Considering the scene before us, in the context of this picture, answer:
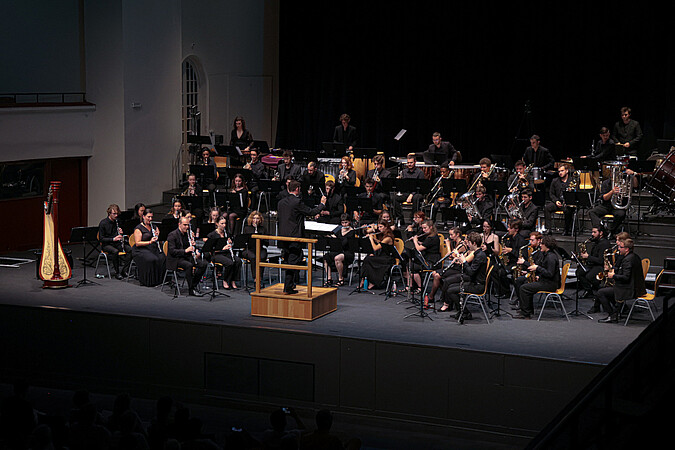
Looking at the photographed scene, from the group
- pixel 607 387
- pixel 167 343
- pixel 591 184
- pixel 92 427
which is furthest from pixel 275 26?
pixel 607 387

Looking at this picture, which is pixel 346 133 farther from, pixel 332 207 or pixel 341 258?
pixel 341 258

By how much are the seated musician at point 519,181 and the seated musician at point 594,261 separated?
2.18 meters

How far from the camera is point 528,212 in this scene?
550 inches

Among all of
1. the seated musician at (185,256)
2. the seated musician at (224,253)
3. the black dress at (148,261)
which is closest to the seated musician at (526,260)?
the seated musician at (224,253)

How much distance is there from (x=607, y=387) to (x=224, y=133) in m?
16.2

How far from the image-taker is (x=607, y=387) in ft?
17.7

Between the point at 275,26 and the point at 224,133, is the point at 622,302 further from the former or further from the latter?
the point at 275,26

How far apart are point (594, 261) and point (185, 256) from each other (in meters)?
5.84

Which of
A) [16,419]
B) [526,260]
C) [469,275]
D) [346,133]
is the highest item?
[346,133]

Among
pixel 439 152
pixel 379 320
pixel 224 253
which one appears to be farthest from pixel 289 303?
pixel 439 152

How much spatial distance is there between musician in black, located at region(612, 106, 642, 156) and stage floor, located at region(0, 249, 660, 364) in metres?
3.75

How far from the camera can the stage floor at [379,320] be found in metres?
10.9

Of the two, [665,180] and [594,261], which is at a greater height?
[665,180]

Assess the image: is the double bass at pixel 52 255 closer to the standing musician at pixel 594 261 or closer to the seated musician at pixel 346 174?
the seated musician at pixel 346 174
